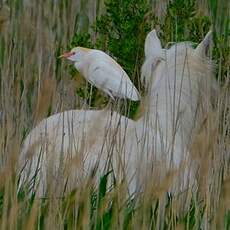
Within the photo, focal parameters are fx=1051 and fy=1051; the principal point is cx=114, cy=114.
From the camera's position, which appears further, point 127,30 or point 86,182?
point 127,30

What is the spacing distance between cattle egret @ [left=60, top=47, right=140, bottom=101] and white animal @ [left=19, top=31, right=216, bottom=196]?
0.55m

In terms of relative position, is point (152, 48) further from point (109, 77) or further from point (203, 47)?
point (109, 77)

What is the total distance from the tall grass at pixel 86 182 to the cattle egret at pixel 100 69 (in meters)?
0.11

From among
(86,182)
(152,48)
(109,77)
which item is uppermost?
(152,48)

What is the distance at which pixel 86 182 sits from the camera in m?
2.91

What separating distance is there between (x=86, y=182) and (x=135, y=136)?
556 mm

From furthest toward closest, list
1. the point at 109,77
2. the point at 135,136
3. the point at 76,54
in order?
the point at 76,54, the point at 109,77, the point at 135,136

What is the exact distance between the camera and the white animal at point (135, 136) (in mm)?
2994

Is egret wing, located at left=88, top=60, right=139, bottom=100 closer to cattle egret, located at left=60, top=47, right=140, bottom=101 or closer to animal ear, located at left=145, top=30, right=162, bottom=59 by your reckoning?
cattle egret, located at left=60, top=47, right=140, bottom=101

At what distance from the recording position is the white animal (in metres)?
2.99

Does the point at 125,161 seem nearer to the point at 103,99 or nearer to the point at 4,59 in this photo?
the point at 103,99

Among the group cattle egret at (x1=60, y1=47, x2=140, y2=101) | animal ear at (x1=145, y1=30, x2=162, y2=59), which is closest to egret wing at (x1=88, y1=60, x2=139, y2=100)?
cattle egret at (x1=60, y1=47, x2=140, y2=101)

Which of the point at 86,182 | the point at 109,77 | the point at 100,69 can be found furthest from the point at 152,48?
the point at 86,182

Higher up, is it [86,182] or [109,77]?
[109,77]
